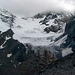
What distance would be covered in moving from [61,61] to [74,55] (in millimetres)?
3689

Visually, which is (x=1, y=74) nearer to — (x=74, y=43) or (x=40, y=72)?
(x=74, y=43)

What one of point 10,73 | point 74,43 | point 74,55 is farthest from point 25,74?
point 74,55

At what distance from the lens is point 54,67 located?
60.8 meters

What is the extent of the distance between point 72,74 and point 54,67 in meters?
5.80

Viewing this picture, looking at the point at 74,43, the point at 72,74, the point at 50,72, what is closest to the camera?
the point at 72,74

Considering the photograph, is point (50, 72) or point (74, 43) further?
point (74, 43)

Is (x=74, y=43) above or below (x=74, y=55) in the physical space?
below

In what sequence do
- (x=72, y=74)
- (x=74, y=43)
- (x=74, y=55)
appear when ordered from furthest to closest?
(x=74, y=43), (x=74, y=55), (x=72, y=74)

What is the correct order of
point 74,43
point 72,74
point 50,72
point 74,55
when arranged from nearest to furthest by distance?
1. point 72,74
2. point 50,72
3. point 74,55
4. point 74,43

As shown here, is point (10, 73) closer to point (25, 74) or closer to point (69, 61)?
point (25, 74)

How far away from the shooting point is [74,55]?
64250 millimetres

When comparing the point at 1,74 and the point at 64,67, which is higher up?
the point at 64,67

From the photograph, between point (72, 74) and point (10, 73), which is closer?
point (72, 74)

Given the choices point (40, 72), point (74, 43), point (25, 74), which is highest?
point (40, 72)
